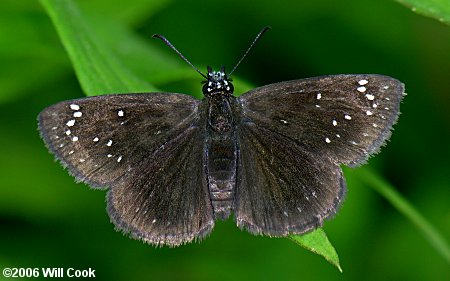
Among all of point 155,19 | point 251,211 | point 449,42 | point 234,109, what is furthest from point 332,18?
point 251,211

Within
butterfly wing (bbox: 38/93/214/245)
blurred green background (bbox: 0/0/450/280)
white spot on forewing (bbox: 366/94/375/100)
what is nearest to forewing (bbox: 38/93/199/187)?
butterfly wing (bbox: 38/93/214/245)

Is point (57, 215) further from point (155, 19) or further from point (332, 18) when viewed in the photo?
point (332, 18)

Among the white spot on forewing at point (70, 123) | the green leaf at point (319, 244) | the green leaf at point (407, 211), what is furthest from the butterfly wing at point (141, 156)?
the green leaf at point (407, 211)

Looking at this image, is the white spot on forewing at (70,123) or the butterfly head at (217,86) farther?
the butterfly head at (217,86)

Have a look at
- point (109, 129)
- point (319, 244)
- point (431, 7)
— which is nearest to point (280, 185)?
point (319, 244)

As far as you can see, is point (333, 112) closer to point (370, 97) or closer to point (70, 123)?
point (370, 97)

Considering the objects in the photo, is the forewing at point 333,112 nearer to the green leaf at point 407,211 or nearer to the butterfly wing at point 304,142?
the butterfly wing at point 304,142
